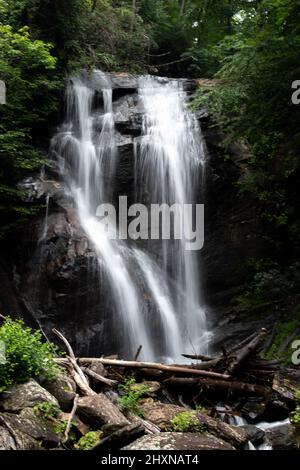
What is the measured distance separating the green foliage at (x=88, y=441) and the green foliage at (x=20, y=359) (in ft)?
3.22

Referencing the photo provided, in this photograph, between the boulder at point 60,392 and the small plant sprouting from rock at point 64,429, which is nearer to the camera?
the small plant sprouting from rock at point 64,429

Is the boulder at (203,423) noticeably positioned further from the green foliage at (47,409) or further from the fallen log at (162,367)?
the green foliage at (47,409)

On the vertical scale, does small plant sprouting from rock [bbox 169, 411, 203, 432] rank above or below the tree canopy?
below

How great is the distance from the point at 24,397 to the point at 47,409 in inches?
11.9

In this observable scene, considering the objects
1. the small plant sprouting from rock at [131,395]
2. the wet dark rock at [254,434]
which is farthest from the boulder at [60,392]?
the wet dark rock at [254,434]

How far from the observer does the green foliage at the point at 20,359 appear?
5.06 meters

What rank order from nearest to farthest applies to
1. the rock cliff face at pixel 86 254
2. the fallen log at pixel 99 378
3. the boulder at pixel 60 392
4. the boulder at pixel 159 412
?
1. the boulder at pixel 60 392
2. the boulder at pixel 159 412
3. the fallen log at pixel 99 378
4. the rock cliff face at pixel 86 254

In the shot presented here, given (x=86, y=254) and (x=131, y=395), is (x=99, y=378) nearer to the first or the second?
(x=131, y=395)

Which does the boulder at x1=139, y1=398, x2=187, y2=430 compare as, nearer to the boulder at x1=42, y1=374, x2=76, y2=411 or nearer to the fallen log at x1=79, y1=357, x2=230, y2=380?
the fallen log at x1=79, y1=357, x2=230, y2=380

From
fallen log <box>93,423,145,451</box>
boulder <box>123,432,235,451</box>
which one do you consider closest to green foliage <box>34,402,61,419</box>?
fallen log <box>93,423,145,451</box>

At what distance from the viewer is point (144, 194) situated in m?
12.4

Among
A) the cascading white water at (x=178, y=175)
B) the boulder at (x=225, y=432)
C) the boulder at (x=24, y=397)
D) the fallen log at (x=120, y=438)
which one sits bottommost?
the boulder at (x=225, y=432)

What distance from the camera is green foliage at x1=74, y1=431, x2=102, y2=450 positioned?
4.65 meters

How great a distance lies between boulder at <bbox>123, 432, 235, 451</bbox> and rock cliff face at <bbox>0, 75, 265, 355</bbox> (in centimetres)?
475
